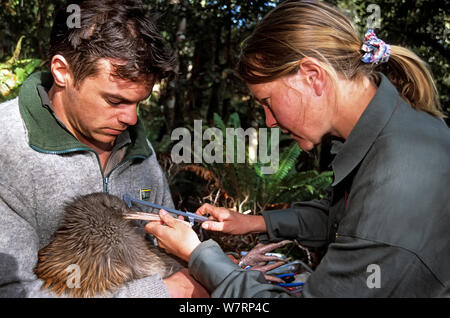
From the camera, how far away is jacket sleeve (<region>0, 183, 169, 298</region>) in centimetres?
183

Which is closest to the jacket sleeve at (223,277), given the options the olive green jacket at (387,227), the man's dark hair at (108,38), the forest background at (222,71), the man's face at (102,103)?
the olive green jacket at (387,227)

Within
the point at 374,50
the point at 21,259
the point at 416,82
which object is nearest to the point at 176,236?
the point at 21,259

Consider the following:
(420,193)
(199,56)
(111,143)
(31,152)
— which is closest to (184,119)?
(199,56)

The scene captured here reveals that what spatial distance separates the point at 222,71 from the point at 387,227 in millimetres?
6790

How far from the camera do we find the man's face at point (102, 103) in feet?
7.14

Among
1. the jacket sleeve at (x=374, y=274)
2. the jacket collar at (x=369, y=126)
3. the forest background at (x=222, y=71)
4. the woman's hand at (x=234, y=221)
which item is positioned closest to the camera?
the jacket sleeve at (x=374, y=274)

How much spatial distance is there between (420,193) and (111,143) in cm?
207

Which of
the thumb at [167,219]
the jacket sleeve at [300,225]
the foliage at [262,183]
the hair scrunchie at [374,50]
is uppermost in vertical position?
the hair scrunchie at [374,50]

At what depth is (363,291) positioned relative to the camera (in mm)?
1604

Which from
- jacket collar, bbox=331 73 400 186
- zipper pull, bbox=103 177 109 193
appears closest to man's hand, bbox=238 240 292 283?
jacket collar, bbox=331 73 400 186

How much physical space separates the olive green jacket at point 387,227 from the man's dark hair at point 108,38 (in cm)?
121

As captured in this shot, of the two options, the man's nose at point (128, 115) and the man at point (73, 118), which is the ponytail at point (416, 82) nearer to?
the man at point (73, 118)

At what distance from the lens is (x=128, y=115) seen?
2328 mm
